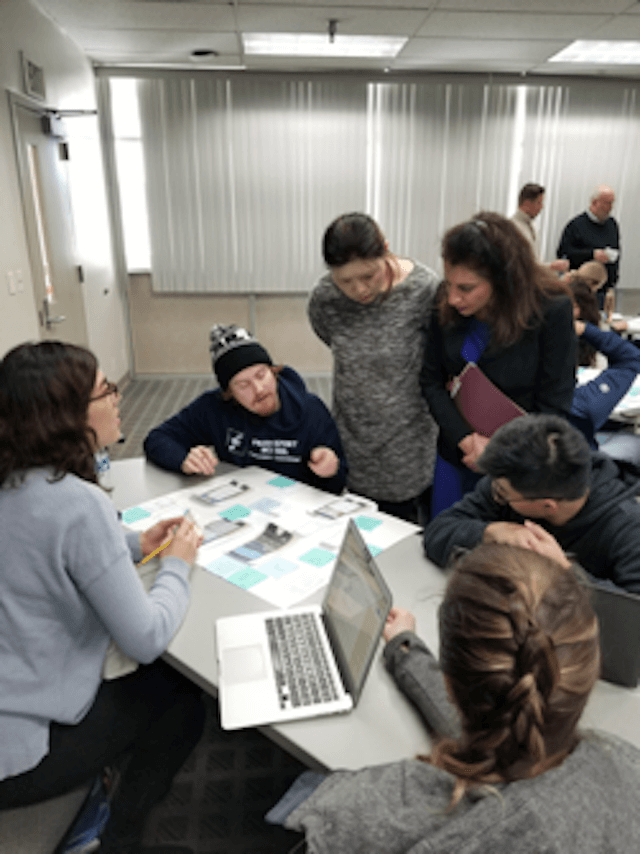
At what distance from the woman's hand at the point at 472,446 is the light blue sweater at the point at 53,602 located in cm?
107

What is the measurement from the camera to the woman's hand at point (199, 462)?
77.4 inches

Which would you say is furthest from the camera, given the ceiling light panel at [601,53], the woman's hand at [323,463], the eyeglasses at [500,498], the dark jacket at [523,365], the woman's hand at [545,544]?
the ceiling light panel at [601,53]

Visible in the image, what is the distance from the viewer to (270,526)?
1646mm

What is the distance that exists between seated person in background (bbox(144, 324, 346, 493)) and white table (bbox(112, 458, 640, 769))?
548 mm

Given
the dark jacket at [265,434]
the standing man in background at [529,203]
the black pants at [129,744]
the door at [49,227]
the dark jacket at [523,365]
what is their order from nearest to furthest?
1. the black pants at [129,744]
2. the dark jacket at [523,365]
3. the dark jacket at [265,434]
4. the door at [49,227]
5. the standing man in background at [529,203]

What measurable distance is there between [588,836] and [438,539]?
0.87 meters

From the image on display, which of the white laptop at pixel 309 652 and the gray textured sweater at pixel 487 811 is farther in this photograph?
the white laptop at pixel 309 652

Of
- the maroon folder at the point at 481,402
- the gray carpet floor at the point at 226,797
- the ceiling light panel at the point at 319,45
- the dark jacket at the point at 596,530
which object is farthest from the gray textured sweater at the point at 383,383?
the ceiling light panel at the point at 319,45

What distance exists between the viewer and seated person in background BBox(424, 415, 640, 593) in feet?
4.16

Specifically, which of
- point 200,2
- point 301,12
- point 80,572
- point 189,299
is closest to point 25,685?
point 80,572

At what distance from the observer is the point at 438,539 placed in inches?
57.9

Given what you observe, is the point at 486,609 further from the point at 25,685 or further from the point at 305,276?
the point at 305,276

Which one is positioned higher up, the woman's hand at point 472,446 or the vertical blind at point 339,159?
the vertical blind at point 339,159

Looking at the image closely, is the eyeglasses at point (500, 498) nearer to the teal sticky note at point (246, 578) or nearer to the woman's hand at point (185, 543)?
the teal sticky note at point (246, 578)
